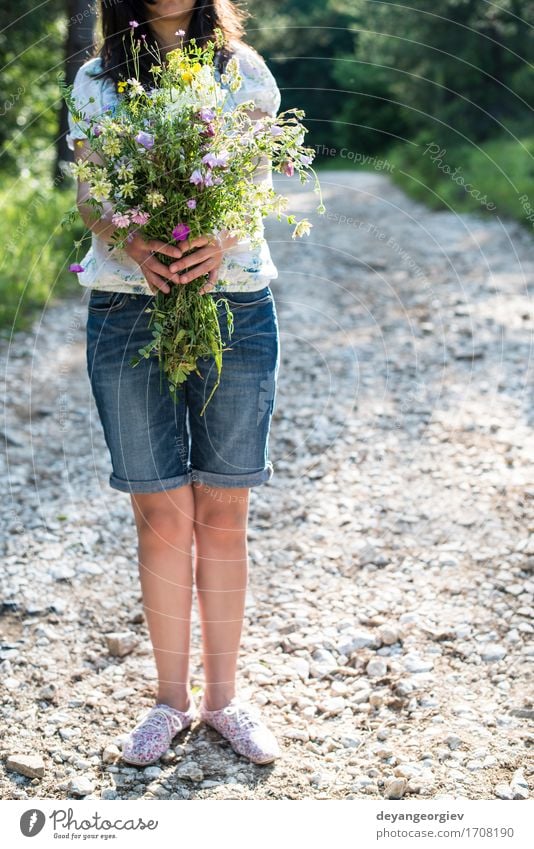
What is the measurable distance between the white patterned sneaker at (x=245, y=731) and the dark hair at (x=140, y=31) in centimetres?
178

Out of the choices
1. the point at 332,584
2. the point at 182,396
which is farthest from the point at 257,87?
the point at 332,584

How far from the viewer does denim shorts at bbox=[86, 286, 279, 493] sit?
237cm

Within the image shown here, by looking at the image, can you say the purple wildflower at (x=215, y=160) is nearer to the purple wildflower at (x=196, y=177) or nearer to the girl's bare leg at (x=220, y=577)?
the purple wildflower at (x=196, y=177)

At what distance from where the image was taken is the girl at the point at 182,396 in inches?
91.4

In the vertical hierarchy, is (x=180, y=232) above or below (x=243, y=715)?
above

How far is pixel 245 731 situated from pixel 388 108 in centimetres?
2564

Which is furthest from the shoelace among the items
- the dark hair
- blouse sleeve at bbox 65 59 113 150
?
the dark hair

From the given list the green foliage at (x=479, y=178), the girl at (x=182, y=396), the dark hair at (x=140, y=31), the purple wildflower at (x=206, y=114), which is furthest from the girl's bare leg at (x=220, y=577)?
the green foliage at (x=479, y=178)

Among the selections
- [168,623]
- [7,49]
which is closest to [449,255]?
[168,623]

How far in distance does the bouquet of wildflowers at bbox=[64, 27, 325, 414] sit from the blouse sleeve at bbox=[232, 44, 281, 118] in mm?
57

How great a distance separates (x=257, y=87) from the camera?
2312 mm

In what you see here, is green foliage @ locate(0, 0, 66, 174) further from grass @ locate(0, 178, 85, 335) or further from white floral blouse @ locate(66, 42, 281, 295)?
white floral blouse @ locate(66, 42, 281, 295)

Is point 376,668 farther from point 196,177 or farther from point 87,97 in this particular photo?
point 87,97

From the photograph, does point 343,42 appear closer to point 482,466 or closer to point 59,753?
point 482,466
